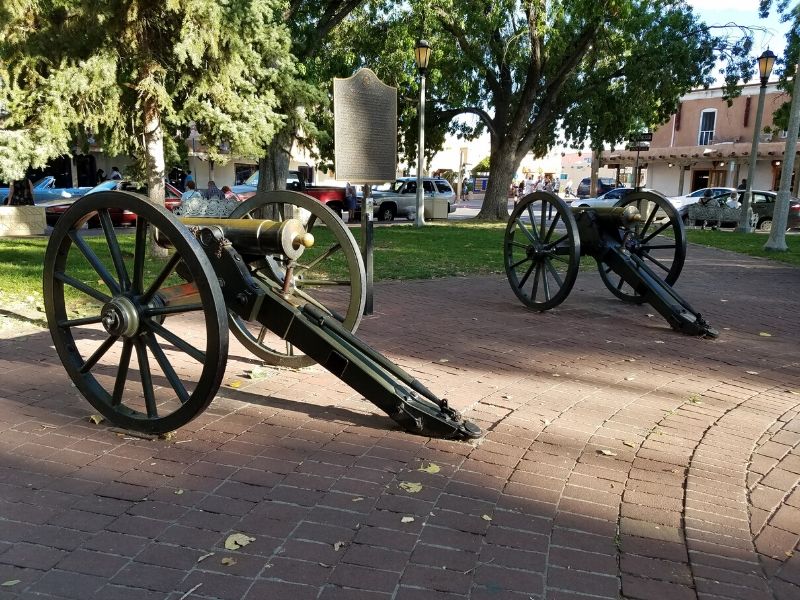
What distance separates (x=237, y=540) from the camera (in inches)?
108

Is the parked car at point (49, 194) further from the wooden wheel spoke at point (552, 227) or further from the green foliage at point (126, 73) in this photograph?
the wooden wheel spoke at point (552, 227)

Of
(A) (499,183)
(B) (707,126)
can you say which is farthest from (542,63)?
(B) (707,126)

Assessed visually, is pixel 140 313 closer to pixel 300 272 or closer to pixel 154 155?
pixel 300 272

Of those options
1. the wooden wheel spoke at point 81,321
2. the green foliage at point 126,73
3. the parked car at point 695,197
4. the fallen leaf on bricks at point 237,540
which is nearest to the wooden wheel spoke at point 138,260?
Answer: the wooden wheel spoke at point 81,321

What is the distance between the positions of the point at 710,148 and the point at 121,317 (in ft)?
135

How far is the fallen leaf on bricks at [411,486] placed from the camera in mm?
3225

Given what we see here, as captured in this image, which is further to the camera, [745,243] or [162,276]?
[745,243]

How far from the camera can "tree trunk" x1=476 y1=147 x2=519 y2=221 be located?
2309cm

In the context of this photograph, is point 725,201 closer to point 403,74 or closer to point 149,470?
point 403,74

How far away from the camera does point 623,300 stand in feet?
27.1

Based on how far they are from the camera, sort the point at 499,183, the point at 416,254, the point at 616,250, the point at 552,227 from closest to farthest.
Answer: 1. the point at 616,250
2. the point at 552,227
3. the point at 416,254
4. the point at 499,183

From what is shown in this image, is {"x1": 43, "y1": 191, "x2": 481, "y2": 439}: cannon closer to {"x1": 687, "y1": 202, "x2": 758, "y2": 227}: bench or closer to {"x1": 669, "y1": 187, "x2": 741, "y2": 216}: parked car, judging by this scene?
{"x1": 687, "y1": 202, "x2": 758, "y2": 227}: bench

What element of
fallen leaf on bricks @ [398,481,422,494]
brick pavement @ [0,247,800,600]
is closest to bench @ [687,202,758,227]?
brick pavement @ [0,247,800,600]

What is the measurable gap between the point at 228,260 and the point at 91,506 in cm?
146
